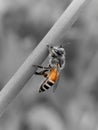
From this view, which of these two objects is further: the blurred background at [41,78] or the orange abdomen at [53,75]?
the blurred background at [41,78]

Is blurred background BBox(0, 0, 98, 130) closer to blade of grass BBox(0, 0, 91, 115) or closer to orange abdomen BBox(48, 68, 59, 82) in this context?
orange abdomen BBox(48, 68, 59, 82)

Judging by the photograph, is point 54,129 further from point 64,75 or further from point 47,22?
point 47,22

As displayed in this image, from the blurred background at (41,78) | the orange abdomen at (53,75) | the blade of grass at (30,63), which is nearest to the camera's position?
the blade of grass at (30,63)

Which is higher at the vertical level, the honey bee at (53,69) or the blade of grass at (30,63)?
the honey bee at (53,69)

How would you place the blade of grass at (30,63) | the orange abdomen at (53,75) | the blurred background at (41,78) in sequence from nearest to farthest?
1. the blade of grass at (30,63)
2. the orange abdomen at (53,75)
3. the blurred background at (41,78)

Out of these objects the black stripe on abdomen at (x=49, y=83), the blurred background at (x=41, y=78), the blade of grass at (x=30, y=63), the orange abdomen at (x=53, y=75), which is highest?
the blurred background at (x=41, y=78)

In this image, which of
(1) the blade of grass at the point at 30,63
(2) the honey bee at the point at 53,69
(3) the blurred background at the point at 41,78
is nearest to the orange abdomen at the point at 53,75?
(2) the honey bee at the point at 53,69

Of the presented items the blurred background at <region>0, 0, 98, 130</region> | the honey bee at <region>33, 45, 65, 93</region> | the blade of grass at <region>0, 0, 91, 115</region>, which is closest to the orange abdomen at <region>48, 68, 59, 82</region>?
the honey bee at <region>33, 45, 65, 93</region>

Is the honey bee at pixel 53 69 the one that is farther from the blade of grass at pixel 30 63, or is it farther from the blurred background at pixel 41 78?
the blurred background at pixel 41 78
